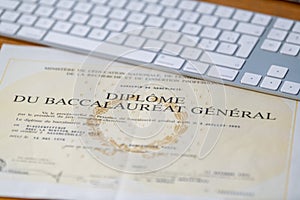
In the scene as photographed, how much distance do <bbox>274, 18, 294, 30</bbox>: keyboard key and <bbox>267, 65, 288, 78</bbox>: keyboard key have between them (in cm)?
8

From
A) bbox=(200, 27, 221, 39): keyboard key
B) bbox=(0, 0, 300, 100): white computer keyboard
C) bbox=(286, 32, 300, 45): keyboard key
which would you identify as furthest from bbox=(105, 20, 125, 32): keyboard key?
bbox=(286, 32, 300, 45): keyboard key

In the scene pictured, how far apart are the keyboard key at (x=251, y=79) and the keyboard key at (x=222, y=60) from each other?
0.02 metres

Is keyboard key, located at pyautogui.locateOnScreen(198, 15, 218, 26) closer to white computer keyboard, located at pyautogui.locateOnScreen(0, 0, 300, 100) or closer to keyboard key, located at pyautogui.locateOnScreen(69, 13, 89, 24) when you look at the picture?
white computer keyboard, located at pyautogui.locateOnScreen(0, 0, 300, 100)

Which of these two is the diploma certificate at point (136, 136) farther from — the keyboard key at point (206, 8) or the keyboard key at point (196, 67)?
the keyboard key at point (206, 8)

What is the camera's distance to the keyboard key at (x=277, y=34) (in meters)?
0.70

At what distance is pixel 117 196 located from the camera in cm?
55

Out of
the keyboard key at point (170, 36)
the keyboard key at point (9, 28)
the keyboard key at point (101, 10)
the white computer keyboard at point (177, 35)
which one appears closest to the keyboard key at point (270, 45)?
the white computer keyboard at point (177, 35)

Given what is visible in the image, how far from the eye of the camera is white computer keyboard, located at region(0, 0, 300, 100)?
66 centimetres

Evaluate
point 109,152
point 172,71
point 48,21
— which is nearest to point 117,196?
point 109,152

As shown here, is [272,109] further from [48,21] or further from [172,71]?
[48,21]

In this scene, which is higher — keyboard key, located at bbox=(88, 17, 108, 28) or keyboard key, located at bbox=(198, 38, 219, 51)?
keyboard key, located at bbox=(88, 17, 108, 28)

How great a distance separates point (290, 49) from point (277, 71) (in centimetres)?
5

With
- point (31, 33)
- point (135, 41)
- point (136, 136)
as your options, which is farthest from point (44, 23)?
point (136, 136)

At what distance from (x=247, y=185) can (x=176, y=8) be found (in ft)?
0.97
